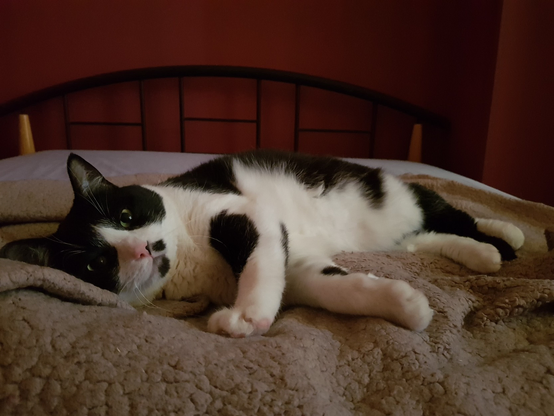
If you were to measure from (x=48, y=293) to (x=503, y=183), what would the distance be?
7.16 feet

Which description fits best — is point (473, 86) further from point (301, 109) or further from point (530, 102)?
point (301, 109)

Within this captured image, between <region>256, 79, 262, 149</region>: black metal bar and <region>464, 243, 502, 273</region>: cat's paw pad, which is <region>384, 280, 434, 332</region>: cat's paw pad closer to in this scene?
<region>464, 243, 502, 273</region>: cat's paw pad

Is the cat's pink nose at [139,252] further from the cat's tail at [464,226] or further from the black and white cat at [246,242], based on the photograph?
the cat's tail at [464,226]

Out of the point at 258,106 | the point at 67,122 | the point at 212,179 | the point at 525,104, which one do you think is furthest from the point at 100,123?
the point at 525,104

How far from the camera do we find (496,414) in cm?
45

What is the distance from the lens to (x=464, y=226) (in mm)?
1217

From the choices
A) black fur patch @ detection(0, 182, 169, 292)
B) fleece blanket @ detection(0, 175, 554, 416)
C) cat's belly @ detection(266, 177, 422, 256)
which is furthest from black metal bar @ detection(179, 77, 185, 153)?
fleece blanket @ detection(0, 175, 554, 416)

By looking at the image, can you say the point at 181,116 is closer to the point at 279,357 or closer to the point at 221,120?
the point at 221,120

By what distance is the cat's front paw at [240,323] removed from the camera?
2.08 feet

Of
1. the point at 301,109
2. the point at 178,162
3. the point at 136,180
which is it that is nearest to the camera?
the point at 136,180

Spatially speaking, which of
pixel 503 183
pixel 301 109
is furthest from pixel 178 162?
pixel 503 183

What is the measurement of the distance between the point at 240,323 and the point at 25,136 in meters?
2.12

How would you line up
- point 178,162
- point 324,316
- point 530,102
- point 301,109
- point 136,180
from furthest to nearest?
point 301,109 < point 530,102 < point 178,162 < point 136,180 < point 324,316

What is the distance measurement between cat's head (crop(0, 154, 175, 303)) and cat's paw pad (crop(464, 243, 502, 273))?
0.74 meters
